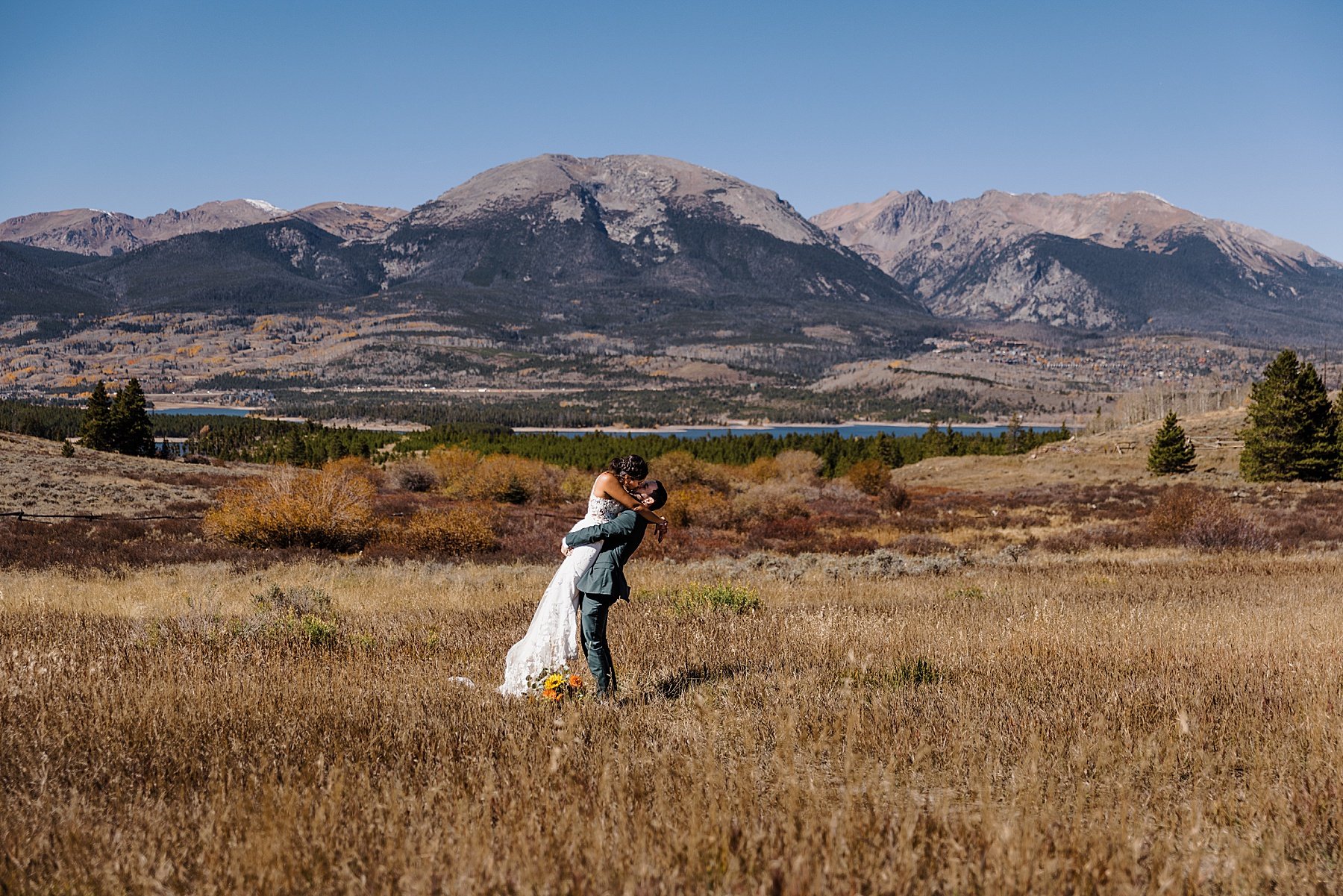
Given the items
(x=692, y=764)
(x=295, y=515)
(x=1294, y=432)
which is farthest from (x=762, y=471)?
(x=692, y=764)

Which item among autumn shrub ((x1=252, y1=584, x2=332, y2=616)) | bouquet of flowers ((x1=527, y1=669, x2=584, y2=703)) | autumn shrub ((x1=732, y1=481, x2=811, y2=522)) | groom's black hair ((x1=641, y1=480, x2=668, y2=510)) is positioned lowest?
autumn shrub ((x1=732, y1=481, x2=811, y2=522))

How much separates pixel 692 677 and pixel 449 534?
2085 cm

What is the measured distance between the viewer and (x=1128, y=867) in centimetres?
338

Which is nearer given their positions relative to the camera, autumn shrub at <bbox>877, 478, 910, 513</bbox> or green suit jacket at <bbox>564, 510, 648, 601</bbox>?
green suit jacket at <bbox>564, 510, 648, 601</bbox>

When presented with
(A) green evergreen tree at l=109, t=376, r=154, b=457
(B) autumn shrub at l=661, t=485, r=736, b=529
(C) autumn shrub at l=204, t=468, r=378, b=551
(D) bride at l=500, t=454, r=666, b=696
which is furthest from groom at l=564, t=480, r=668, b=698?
(A) green evergreen tree at l=109, t=376, r=154, b=457

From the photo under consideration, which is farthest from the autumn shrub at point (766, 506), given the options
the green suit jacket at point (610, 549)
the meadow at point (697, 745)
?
the green suit jacket at point (610, 549)

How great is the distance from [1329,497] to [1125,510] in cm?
816

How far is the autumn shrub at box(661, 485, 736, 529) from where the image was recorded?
41844 mm

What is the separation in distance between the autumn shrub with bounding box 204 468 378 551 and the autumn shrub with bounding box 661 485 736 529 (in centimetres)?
1726

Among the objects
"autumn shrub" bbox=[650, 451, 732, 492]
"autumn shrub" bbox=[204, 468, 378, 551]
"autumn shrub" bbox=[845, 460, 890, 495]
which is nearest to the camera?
"autumn shrub" bbox=[204, 468, 378, 551]

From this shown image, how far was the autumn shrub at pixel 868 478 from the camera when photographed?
204 ft

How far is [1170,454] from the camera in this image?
58844mm

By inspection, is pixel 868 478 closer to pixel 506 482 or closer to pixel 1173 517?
pixel 506 482

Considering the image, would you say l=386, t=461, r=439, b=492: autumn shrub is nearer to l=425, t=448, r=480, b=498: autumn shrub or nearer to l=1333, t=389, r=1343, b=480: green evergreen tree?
l=425, t=448, r=480, b=498: autumn shrub
